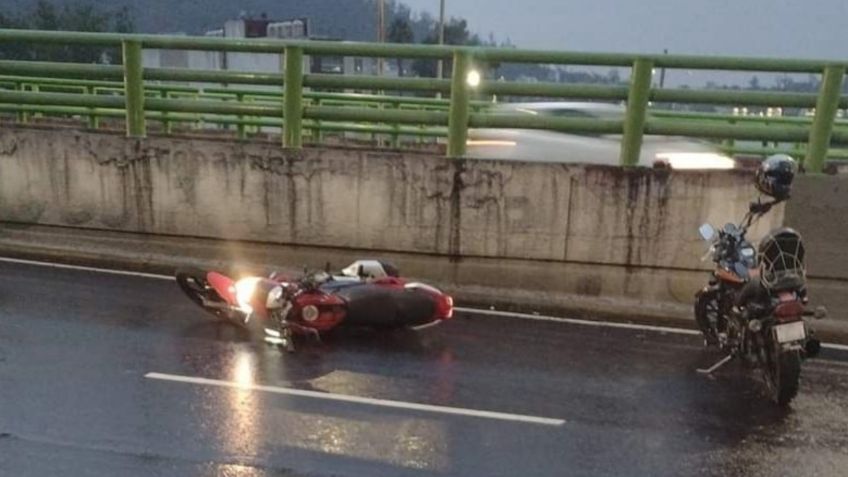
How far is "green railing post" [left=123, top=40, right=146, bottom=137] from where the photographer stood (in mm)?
9367

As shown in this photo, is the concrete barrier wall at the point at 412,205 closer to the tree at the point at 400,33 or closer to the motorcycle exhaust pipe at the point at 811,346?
the motorcycle exhaust pipe at the point at 811,346

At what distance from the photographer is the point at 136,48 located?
934 cm

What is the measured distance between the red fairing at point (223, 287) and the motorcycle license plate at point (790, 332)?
4415 millimetres

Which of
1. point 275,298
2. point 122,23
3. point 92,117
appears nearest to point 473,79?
point 275,298

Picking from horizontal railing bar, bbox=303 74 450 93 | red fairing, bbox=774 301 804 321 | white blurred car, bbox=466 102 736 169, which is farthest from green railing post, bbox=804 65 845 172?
horizontal railing bar, bbox=303 74 450 93

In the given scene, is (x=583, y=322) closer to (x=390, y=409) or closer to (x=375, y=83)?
(x=390, y=409)

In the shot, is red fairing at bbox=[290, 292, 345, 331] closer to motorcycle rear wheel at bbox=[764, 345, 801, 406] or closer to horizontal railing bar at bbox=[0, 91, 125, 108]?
motorcycle rear wheel at bbox=[764, 345, 801, 406]

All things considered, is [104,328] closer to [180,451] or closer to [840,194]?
[180,451]

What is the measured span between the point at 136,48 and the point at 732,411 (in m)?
7.18

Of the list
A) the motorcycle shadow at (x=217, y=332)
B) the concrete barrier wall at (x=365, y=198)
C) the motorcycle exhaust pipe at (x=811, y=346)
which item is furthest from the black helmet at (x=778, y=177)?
the motorcycle shadow at (x=217, y=332)

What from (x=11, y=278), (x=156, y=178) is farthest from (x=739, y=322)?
(x=11, y=278)

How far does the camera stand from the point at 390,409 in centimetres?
560

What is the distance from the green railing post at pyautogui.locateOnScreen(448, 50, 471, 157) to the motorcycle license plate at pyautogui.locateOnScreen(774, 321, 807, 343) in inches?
154

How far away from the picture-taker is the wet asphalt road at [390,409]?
15.8ft
